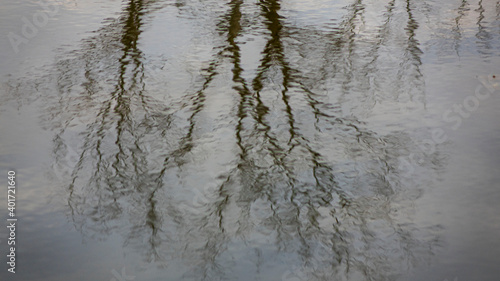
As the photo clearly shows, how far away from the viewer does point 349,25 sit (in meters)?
9.26

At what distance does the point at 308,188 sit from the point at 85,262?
2.21 metres

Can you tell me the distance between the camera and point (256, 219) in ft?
15.0

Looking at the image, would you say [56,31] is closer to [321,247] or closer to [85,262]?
[85,262]

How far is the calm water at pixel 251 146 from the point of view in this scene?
13.7 ft

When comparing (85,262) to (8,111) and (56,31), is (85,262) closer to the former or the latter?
(8,111)

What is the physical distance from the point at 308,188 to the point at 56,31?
610 cm

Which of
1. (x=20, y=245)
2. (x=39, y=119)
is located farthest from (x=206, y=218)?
(x=39, y=119)

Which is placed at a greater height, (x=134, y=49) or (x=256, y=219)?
(x=134, y=49)

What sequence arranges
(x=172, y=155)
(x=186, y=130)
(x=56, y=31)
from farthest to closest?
(x=56, y=31) < (x=186, y=130) < (x=172, y=155)

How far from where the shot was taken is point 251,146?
5730 millimetres

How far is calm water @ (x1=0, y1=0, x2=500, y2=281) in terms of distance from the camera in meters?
4.17

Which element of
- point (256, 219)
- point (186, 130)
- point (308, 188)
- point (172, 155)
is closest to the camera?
point (256, 219)

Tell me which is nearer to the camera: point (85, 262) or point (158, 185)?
point (85, 262)

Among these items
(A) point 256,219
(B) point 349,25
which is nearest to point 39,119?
(A) point 256,219
